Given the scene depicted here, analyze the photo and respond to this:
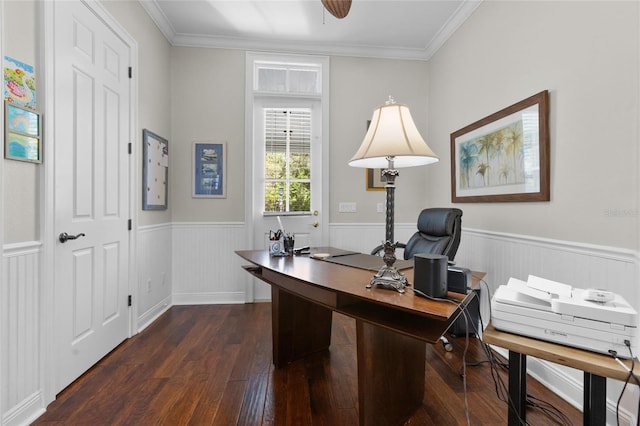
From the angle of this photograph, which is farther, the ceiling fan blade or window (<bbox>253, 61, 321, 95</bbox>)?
window (<bbox>253, 61, 321, 95</bbox>)

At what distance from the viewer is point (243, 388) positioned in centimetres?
184

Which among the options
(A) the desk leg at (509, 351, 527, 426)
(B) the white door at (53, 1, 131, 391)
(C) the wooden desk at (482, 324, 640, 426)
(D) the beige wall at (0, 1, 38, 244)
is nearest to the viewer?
(C) the wooden desk at (482, 324, 640, 426)

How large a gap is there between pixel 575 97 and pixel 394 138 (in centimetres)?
128

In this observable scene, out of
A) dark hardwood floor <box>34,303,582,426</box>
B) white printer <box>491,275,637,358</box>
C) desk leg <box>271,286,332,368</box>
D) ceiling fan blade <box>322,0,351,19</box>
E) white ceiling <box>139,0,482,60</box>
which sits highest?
white ceiling <box>139,0,482,60</box>

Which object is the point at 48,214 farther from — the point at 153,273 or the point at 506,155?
the point at 506,155

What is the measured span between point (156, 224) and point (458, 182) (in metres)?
2.98

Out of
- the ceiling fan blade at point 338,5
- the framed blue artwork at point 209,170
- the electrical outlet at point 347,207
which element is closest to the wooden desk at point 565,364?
the ceiling fan blade at point 338,5

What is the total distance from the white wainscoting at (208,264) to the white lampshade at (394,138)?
2465 millimetres

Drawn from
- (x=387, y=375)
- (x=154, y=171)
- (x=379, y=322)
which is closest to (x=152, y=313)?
(x=154, y=171)

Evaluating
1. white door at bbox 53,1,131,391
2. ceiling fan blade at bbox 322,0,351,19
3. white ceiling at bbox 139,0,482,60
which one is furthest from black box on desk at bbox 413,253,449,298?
white ceiling at bbox 139,0,482,60

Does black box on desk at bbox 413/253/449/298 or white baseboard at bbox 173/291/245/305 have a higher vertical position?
black box on desk at bbox 413/253/449/298

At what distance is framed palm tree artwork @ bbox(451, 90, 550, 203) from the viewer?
1966 mm

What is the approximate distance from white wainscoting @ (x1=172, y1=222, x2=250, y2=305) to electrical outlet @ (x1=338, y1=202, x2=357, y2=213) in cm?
115

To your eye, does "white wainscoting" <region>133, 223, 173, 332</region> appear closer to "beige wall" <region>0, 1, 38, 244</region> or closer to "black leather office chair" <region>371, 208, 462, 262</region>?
"beige wall" <region>0, 1, 38, 244</region>
